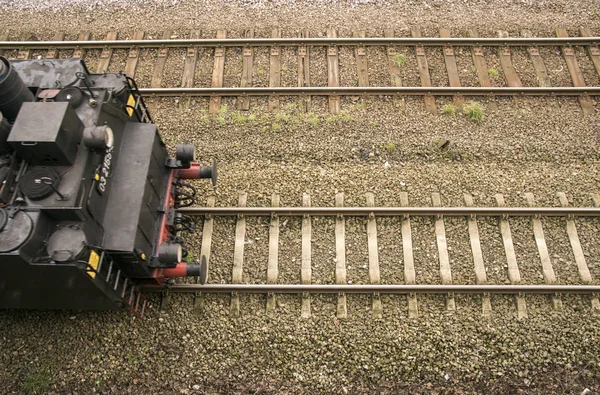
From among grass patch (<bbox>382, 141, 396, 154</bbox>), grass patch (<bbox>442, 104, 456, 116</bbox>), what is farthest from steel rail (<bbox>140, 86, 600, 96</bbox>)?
grass patch (<bbox>382, 141, 396, 154</bbox>)


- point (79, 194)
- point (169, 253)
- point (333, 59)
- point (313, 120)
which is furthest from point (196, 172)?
point (333, 59)

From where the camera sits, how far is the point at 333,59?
444 inches

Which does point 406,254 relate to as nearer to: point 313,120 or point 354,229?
point 354,229

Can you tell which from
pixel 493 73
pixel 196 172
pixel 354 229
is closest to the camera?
pixel 196 172

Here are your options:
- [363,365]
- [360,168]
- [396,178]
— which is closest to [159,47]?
[360,168]

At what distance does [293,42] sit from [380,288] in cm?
632

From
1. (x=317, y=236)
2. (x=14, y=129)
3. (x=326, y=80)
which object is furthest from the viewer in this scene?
(x=326, y=80)

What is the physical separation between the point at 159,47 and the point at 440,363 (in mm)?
9218

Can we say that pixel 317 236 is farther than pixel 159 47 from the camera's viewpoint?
No

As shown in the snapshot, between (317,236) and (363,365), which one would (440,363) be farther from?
(317,236)

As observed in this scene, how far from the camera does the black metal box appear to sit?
20.4 feet

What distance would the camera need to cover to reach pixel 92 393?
761 cm

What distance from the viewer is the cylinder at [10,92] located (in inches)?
260

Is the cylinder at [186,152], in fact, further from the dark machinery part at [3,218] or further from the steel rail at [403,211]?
the dark machinery part at [3,218]
